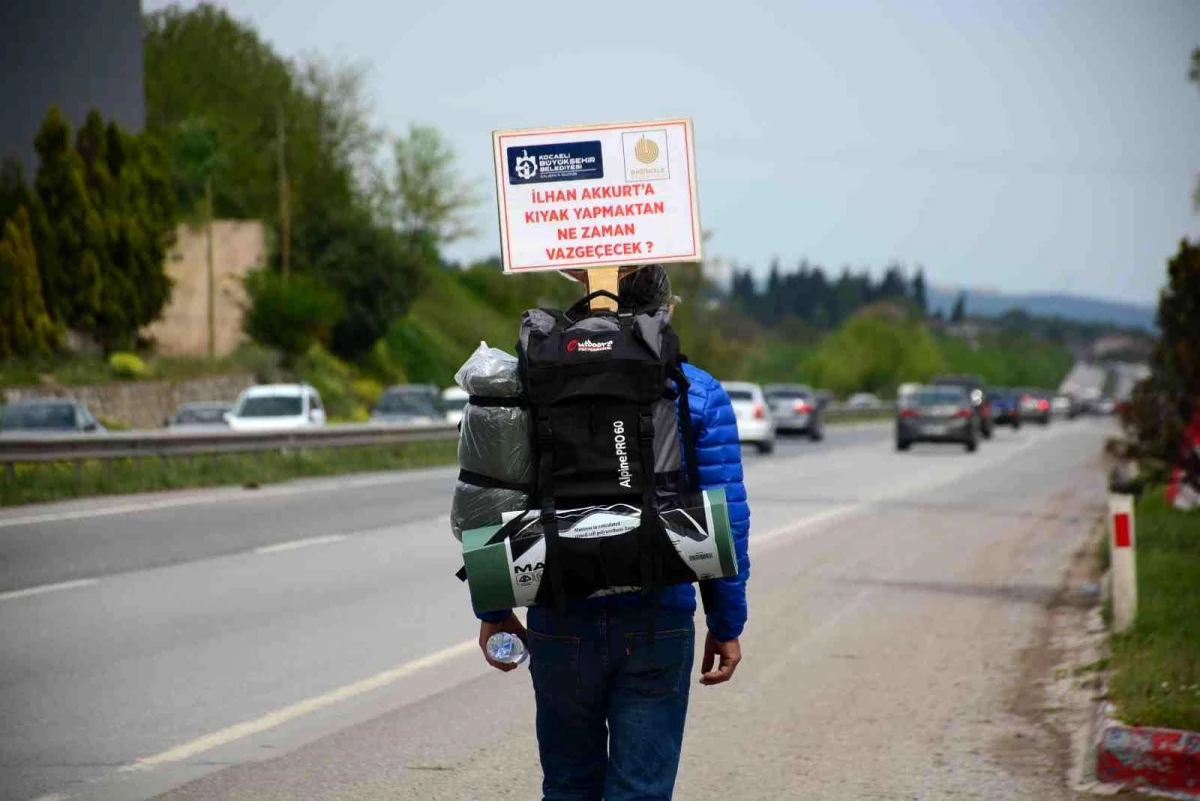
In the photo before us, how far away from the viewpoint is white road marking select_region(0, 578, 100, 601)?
38.5 feet

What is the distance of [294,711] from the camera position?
25.8 ft

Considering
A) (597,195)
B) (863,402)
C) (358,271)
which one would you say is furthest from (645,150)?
(863,402)

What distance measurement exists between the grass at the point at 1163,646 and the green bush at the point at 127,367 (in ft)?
104

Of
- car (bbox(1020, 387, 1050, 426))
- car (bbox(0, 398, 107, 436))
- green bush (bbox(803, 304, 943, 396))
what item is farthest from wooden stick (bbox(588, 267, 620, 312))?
green bush (bbox(803, 304, 943, 396))

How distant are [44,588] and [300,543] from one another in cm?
388

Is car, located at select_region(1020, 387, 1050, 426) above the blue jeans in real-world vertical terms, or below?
below

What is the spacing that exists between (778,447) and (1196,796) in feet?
124

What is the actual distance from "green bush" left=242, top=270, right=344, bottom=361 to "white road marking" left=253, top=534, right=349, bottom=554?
37.2 meters

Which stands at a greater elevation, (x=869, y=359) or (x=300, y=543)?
(x=300, y=543)

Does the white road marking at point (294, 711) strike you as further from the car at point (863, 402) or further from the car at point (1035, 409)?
the car at point (1035, 409)

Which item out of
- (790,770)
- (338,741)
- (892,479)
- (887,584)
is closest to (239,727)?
(338,741)

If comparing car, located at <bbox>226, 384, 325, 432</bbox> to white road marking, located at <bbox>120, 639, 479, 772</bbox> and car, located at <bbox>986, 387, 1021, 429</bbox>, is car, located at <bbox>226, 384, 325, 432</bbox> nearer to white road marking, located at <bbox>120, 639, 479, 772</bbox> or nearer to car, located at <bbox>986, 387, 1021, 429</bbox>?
white road marking, located at <bbox>120, 639, 479, 772</bbox>

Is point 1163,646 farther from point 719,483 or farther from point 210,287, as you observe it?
point 210,287

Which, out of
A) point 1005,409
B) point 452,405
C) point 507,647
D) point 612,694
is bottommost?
point 1005,409
